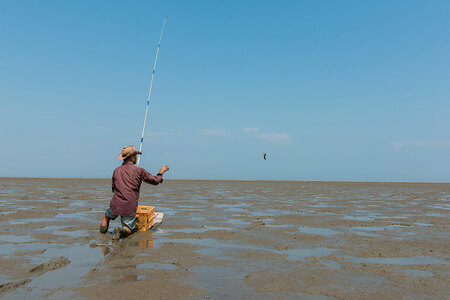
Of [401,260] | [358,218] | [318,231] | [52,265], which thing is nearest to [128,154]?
[52,265]

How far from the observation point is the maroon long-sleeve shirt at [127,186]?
278 inches

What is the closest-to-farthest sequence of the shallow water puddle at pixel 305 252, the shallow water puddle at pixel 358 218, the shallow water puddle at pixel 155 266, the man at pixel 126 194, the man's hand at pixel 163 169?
the shallow water puddle at pixel 155 266 < the shallow water puddle at pixel 305 252 < the man at pixel 126 194 < the man's hand at pixel 163 169 < the shallow water puddle at pixel 358 218

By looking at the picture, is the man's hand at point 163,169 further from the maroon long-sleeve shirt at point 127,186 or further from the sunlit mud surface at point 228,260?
the sunlit mud surface at point 228,260

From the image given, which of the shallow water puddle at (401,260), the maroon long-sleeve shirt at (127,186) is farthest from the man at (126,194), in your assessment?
the shallow water puddle at (401,260)

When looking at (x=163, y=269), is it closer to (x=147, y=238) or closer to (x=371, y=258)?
(x=147, y=238)

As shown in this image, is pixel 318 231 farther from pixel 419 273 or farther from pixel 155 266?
pixel 155 266

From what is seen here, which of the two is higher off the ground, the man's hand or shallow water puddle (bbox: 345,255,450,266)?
the man's hand

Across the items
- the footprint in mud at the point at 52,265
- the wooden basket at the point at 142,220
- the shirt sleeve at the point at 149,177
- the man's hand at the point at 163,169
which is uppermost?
the man's hand at the point at 163,169

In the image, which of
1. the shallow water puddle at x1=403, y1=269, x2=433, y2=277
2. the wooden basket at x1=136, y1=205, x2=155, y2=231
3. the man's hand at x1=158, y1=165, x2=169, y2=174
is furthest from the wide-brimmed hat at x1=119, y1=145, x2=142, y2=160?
the shallow water puddle at x1=403, y1=269, x2=433, y2=277

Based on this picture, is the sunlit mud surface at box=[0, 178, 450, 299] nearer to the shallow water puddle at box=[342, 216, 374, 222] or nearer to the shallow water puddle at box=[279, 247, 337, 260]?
the shallow water puddle at box=[279, 247, 337, 260]

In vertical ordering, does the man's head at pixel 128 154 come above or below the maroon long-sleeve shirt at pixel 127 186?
above

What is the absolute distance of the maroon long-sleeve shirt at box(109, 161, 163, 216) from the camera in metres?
7.05

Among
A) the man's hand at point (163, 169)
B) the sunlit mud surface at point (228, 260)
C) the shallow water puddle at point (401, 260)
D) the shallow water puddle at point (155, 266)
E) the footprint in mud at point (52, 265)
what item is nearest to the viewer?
the sunlit mud surface at point (228, 260)

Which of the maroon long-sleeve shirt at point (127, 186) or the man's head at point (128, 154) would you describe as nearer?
the maroon long-sleeve shirt at point (127, 186)
